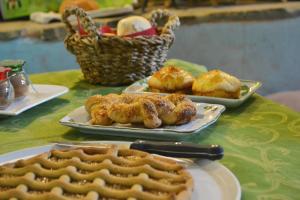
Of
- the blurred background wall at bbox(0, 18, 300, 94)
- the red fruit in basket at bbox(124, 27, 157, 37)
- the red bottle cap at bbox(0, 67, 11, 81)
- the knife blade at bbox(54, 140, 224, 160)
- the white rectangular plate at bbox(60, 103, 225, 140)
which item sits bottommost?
the blurred background wall at bbox(0, 18, 300, 94)

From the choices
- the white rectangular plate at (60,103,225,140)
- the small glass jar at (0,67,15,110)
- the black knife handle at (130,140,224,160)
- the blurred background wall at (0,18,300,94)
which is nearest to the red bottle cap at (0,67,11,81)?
the small glass jar at (0,67,15,110)

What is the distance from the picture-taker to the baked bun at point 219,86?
42.3 inches

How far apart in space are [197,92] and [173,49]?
1474mm

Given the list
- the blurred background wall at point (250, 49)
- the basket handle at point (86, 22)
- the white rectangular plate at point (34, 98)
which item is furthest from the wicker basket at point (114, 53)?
the blurred background wall at point (250, 49)

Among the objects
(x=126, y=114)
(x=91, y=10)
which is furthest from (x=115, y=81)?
(x=91, y=10)

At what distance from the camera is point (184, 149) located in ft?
2.37

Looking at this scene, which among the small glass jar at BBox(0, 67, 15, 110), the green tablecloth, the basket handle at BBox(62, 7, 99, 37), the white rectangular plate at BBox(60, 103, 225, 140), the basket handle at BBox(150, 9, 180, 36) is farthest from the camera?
the basket handle at BBox(150, 9, 180, 36)

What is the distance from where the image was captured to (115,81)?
1.30 metres

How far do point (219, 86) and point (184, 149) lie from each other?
38 centimetres

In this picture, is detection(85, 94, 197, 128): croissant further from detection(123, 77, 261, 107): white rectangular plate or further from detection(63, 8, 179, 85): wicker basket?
detection(63, 8, 179, 85): wicker basket

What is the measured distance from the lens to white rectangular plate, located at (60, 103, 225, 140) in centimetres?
86

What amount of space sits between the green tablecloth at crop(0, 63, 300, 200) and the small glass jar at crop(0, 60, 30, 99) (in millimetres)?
51

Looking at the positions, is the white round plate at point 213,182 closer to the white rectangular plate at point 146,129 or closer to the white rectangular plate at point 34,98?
the white rectangular plate at point 146,129

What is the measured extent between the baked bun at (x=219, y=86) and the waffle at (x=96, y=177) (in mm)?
412
